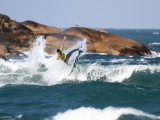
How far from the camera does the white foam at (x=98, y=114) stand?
20141 mm

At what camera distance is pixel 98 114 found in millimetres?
20562

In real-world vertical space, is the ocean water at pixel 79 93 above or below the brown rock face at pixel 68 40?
below

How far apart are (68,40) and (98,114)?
118ft

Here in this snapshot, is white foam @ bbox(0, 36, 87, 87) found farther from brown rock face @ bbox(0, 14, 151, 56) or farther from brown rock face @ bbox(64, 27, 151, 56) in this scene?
brown rock face @ bbox(64, 27, 151, 56)

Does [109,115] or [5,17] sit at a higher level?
[5,17]

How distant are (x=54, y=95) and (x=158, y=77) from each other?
28.8 feet

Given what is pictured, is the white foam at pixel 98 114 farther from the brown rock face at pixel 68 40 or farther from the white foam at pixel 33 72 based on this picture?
the brown rock face at pixel 68 40

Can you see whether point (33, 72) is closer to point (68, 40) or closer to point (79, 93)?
point (79, 93)

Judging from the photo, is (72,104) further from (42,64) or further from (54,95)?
(42,64)

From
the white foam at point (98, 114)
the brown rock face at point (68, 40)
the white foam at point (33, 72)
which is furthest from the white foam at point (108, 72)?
the brown rock face at point (68, 40)

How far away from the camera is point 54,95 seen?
25.7 metres

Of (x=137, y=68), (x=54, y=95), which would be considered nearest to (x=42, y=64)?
(x=137, y=68)

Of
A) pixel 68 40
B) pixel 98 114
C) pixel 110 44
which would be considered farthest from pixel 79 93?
pixel 110 44

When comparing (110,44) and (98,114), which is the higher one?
(110,44)
